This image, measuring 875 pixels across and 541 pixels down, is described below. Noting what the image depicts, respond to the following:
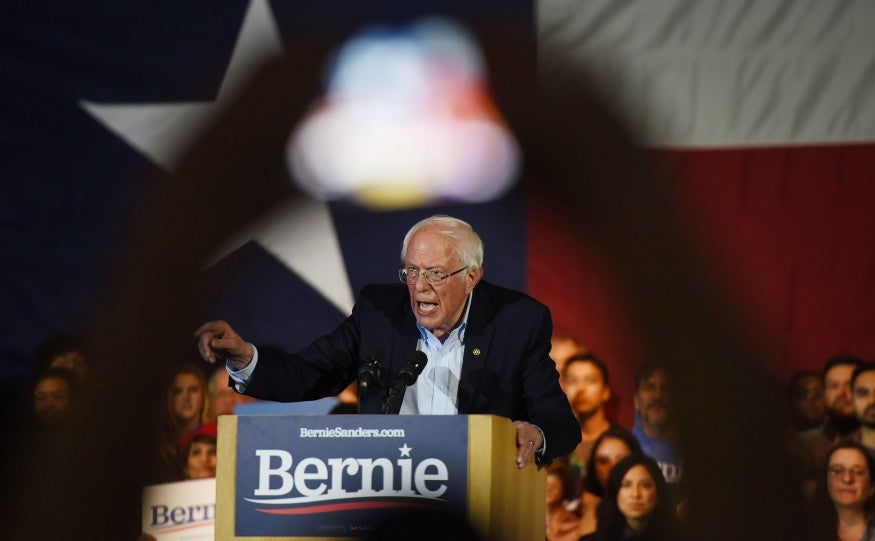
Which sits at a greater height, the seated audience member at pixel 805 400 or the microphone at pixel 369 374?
the seated audience member at pixel 805 400

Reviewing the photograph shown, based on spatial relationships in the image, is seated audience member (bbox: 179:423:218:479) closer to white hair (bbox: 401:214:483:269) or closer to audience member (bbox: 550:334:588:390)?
audience member (bbox: 550:334:588:390)

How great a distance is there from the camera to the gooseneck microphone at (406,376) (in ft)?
8.34

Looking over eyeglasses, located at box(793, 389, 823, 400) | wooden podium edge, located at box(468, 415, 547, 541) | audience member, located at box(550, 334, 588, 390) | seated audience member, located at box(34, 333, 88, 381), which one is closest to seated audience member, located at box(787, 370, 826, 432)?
eyeglasses, located at box(793, 389, 823, 400)

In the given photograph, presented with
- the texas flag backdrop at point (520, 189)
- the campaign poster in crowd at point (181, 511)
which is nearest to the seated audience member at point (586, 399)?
the texas flag backdrop at point (520, 189)

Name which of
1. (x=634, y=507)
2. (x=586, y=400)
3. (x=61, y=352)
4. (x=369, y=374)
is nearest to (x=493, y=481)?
(x=369, y=374)

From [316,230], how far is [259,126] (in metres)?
0.61

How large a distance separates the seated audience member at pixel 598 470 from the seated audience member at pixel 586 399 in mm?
48

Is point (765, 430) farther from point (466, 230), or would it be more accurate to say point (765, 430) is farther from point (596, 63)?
point (466, 230)

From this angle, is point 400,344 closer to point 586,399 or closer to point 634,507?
point 634,507

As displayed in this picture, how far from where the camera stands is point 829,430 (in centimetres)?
541

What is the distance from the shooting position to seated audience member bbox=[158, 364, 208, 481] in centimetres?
562

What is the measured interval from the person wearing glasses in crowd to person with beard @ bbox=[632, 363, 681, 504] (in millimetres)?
2649

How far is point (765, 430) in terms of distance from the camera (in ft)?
18.2

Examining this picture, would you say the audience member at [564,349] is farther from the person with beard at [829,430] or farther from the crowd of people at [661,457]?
the person with beard at [829,430]
